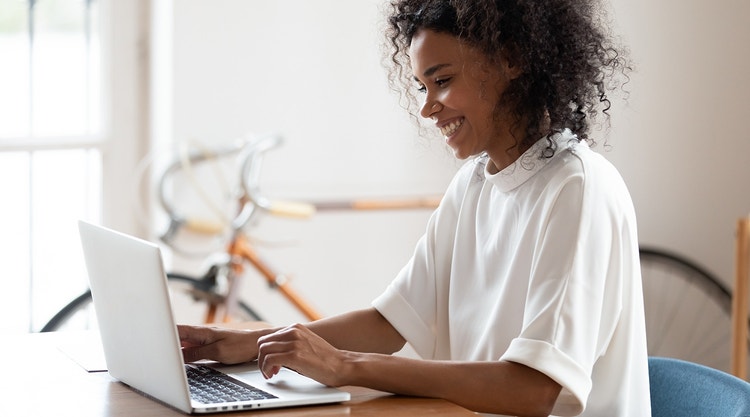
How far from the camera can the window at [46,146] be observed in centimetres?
327

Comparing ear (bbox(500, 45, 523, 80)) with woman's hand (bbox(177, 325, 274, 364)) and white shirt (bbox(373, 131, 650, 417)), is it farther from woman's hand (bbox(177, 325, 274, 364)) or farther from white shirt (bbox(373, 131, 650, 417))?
woman's hand (bbox(177, 325, 274, 364))

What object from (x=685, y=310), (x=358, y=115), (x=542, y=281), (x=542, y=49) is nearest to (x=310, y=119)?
(x=358, y=115)

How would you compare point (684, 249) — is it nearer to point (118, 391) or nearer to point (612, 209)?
point (612, 209)

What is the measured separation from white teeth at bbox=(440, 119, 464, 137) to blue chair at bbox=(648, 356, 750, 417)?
1.41 feet

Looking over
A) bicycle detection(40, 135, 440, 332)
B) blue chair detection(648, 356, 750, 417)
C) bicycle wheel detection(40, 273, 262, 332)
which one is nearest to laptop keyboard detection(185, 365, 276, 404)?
blue chair detection(648, 356, 750, 417)

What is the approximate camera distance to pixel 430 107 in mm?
1599

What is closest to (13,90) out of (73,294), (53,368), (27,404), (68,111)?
(68,111)

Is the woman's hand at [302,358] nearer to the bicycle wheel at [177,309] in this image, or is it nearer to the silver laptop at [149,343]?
the silver laptop at [149,343]

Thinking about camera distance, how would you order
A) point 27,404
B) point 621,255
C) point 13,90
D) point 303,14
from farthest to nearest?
point 303,14, point 13,90, point 621,255, point 27,404

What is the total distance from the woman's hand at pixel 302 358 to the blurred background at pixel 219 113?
72.9 inches

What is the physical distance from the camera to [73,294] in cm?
346

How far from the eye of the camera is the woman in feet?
4.56

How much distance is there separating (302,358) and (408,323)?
0.38 m

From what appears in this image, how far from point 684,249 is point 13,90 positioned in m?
2.03
